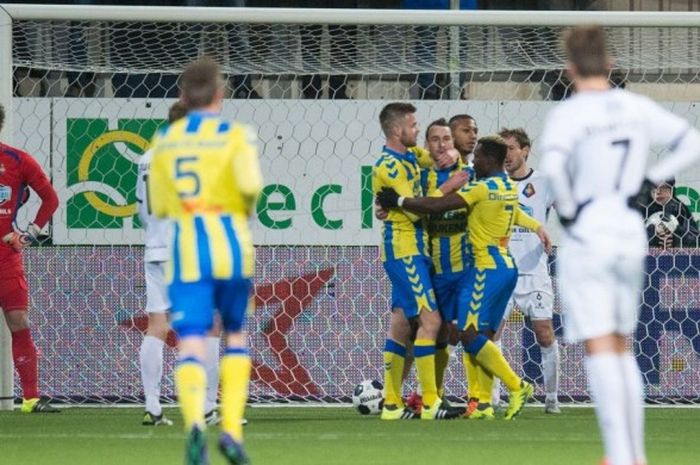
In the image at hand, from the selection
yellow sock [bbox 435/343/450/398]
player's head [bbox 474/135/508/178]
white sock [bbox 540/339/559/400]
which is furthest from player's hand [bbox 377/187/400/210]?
white sock [bbox 540/339/559/400]

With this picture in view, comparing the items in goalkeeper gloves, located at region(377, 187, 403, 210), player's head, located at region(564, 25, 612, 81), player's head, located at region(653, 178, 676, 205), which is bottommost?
goalkeeper gloves, located at region(377, 187, 403, 210)

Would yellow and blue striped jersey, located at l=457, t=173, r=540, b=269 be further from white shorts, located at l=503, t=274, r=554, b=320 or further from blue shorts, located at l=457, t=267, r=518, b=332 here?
white shorts, located at l=503, t=274, r=554, b=320

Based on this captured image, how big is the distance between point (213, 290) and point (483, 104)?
6.17 metres

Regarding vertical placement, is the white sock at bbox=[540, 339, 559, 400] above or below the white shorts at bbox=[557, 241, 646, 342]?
below

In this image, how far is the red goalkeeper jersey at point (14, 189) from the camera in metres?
11.0

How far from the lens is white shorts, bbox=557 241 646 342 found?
5652 millimetres

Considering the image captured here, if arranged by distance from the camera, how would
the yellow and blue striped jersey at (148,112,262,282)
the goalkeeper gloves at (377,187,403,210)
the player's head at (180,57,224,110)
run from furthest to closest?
the goalkeeper gloves at (377,187,403,210) < the player's head at (180,57,224,110) < the yellow and blue striped jersey at (148,112,262,282)

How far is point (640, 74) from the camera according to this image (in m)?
12.5

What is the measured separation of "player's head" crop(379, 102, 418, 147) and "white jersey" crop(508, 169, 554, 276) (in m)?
1.26

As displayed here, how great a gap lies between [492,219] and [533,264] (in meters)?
1.12

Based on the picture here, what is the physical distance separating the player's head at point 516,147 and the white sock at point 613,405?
5628 mm

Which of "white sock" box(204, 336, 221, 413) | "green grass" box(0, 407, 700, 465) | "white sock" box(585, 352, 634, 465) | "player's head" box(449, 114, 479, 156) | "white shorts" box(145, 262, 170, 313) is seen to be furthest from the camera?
"player's head" box(449, 114, 479, 156)

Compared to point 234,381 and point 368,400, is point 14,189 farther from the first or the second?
point 234,381

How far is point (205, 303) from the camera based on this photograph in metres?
6.34
